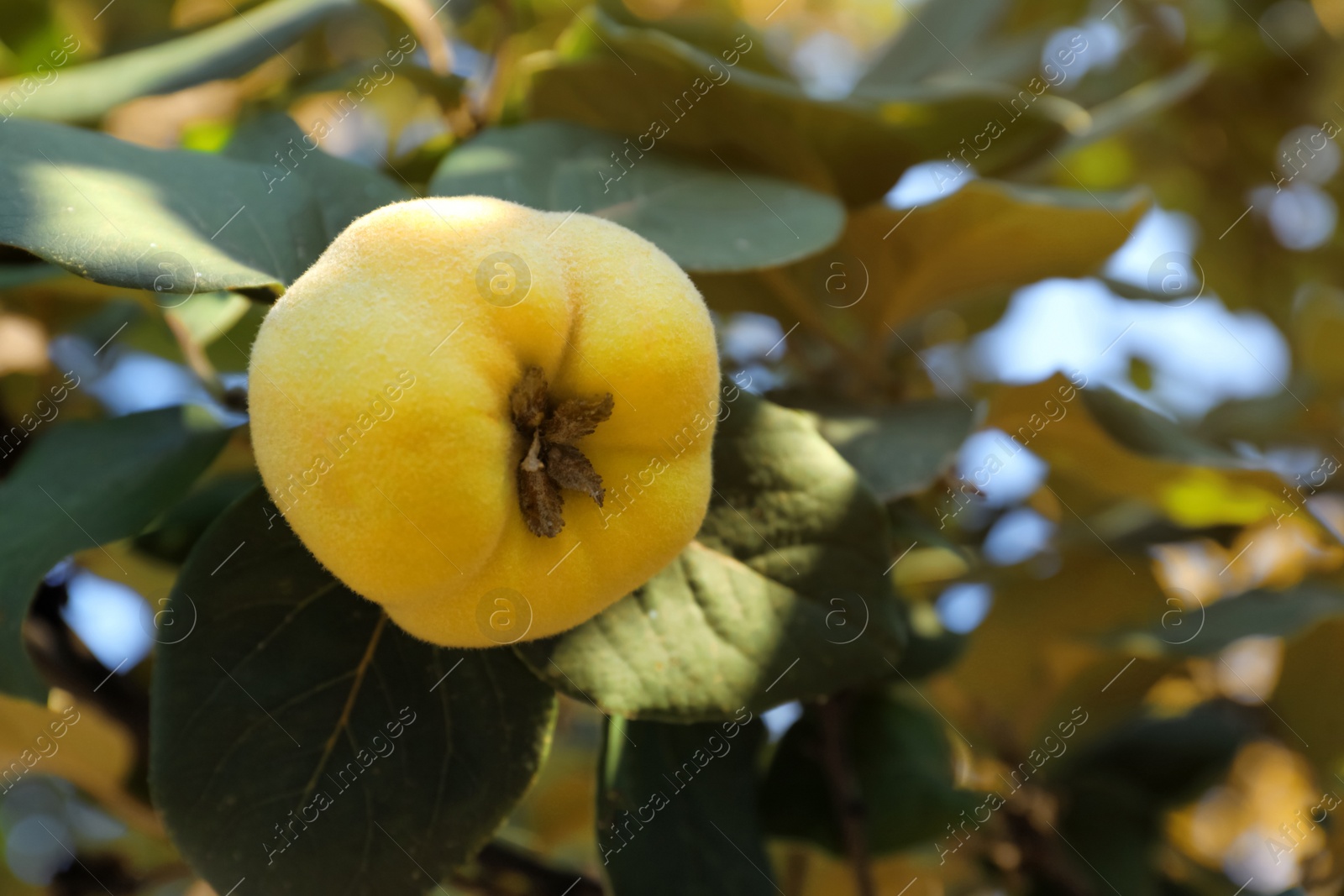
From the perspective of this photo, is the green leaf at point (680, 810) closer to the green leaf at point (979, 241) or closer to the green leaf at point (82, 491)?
the green leaf at point (82, 491)

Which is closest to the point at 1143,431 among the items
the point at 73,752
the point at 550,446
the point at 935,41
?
the point at 935,41

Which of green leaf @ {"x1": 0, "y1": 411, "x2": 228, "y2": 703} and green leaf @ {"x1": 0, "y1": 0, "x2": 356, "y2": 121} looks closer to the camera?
green leaf @ {"x1": 0, "y1": 411, "x2": 228, "y2": 703}

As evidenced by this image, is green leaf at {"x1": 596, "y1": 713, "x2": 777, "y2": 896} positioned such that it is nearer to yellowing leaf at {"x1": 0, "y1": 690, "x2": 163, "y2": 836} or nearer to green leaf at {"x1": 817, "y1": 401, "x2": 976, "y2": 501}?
green leaf at {"x1": 817, "y1": 401, "x2": 976, "y2": 501}

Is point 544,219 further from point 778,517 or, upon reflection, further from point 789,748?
point 789,748

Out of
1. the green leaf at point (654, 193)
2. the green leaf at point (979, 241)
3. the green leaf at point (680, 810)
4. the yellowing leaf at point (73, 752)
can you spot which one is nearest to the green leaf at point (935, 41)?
the green leaf at point (979, 241)

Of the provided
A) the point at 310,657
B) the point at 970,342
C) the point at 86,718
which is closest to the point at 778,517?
the point at 310,657

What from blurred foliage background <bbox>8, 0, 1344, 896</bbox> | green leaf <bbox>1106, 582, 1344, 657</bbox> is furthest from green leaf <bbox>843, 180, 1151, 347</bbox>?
green leaf <bbox>1106, 582, 1344, 657</bbox>

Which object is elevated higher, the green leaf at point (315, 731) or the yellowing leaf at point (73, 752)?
the green leaf at point (315, 731)
